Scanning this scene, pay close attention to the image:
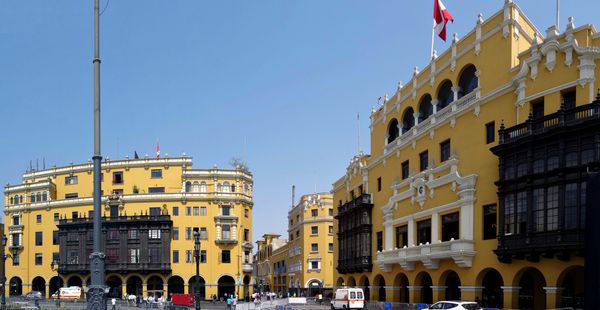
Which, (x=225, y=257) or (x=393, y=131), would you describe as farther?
(x=225, y=257)

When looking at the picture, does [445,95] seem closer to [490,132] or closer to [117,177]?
[490,132]

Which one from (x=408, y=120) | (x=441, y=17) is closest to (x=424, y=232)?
(x=408, y=120)

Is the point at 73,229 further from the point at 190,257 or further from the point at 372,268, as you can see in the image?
the point at 372,268

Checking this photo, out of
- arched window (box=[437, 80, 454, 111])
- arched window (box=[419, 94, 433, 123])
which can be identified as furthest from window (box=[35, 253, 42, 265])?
arched window (box=[437, 80, 454, 111])

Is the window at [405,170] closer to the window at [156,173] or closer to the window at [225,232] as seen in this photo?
the window at [225,232]

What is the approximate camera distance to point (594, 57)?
2752 cm

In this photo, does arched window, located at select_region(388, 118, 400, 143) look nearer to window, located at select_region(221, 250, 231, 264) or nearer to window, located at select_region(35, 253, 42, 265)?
window, located at select_region(221, 250, 231, 264)

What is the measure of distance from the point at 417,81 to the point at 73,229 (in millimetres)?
59081

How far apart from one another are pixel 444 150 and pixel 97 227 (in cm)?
3244

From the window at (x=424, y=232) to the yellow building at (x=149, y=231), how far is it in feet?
132

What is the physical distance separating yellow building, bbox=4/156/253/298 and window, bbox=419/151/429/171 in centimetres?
4156

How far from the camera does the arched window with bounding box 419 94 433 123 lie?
147 ft

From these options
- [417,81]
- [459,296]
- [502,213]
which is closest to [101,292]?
[502,213]

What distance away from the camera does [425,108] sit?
45.6m
